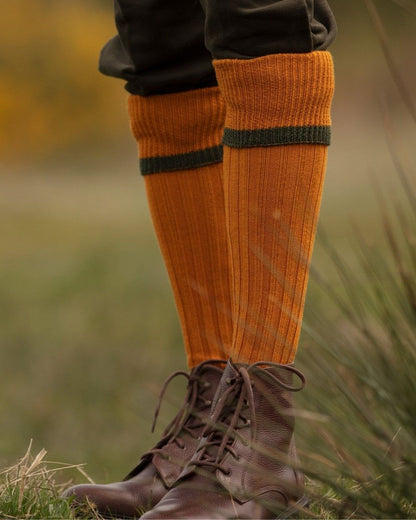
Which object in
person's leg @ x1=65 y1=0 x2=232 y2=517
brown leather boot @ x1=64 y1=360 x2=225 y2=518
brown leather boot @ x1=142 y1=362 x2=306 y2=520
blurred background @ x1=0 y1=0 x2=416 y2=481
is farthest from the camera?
blurred background @ x1=0 y1=0 x2=416 y2=481

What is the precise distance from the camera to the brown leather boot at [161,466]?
3.81 ft

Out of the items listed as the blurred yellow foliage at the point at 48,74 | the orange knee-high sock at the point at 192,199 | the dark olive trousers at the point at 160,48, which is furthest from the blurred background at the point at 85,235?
the dark olive trousers at the point at 160,48

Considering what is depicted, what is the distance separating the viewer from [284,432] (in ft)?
3.65

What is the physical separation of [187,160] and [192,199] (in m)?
0.06

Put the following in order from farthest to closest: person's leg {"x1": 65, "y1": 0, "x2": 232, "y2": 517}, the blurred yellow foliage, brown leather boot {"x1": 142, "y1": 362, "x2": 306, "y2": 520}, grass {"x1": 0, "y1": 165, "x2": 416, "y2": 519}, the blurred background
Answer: the blurred yellow foliage, the blurred background, person's leg {"x1": 65, "y1": 0, "x2": 232, "y2": 517}, brown leather boot {"x1": 142, "y1": 362, "x2": 306, "y2": 520}, grass {"x1": 0, "y1": 165, "x2": 416, "y2": 519}

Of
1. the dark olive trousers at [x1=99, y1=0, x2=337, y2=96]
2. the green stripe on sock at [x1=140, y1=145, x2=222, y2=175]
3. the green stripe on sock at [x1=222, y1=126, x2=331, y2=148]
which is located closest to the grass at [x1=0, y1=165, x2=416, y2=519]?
the green stripe on sock at [x1=222, y1=126, x2=331, y2=148]

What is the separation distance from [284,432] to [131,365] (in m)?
3.19

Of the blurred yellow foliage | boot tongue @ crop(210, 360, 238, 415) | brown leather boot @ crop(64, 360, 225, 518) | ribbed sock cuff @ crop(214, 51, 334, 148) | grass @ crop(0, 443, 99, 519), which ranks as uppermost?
ribbed sock cuff @ crop(214, 51, 334, 148)

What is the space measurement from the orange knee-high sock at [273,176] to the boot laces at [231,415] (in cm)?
3

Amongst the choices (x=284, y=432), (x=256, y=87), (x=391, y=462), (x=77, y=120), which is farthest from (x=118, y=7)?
(x=77, y=120)

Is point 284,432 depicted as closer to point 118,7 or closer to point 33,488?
point 33,488

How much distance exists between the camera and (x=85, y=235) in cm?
701

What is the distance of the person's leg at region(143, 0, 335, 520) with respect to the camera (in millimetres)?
1068

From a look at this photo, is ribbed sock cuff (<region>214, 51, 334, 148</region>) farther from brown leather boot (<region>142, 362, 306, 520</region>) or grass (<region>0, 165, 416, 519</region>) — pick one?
brown leather boot (<region>142, 362, 306, 520</region>)
